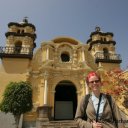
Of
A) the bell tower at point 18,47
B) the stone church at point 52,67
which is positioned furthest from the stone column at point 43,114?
the bell tower at point 18,47

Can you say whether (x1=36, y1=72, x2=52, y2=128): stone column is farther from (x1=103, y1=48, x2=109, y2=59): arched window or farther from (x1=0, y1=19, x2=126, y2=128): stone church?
(x1=103, y1=48, x2=109, y2=59): arched window

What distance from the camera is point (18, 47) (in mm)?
22938

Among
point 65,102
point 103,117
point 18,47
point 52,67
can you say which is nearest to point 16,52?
point 18,47

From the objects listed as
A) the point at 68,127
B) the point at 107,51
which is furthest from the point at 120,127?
the point at 107,51

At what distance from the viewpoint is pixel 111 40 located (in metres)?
26.2

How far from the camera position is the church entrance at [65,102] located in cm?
2081

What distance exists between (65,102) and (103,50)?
8.87 m

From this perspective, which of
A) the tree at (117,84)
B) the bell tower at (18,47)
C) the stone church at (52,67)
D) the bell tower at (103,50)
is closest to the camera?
the tree at (117,84)

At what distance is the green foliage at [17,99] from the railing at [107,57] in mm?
10220

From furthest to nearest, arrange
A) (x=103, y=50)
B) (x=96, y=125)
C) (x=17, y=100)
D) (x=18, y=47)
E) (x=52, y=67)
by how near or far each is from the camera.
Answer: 1. (x=103, y=50)
2. (x=18, y=47)
3. (x=52, y=67)
4. (x=17, y=100)
5. (x=96, y=125)

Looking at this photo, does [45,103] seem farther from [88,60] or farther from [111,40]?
[111,40]

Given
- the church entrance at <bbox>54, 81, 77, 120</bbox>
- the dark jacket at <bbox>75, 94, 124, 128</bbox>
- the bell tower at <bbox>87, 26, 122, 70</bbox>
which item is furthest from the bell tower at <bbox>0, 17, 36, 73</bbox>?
the dark jacket at <bbox>75, 94, 124, 128</bbox>

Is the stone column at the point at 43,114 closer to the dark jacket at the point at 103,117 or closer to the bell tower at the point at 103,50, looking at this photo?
the bell tower at the point at 103,50

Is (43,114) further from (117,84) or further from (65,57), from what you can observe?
(65,57)
